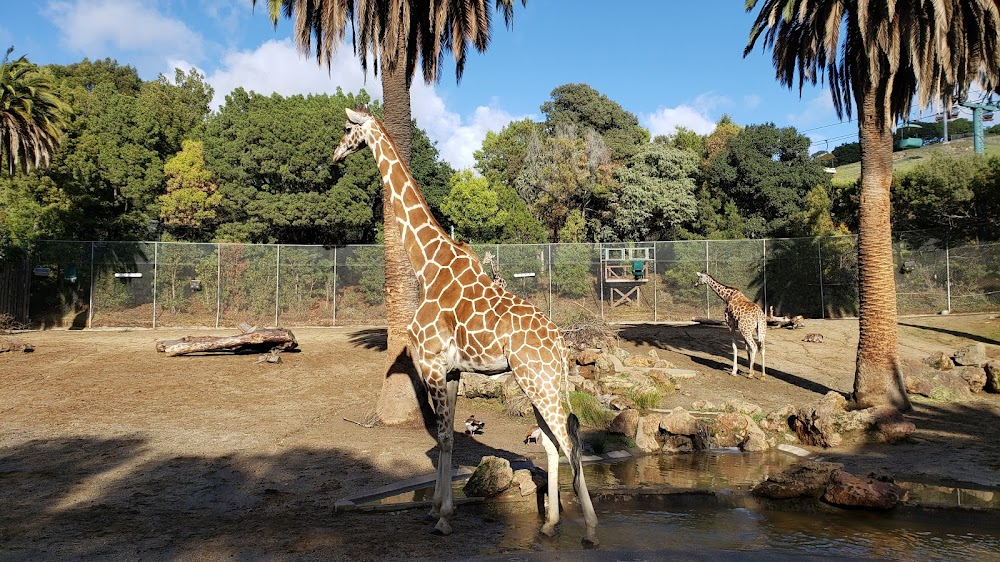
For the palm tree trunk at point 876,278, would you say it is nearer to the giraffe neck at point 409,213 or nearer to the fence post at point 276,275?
the giraffe neck at point 409,213

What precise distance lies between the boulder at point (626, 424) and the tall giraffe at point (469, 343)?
15.6ft

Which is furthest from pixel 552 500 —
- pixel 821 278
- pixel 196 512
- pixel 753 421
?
pixel 821 278

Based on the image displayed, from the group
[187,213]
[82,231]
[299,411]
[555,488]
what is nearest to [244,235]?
[187,213]

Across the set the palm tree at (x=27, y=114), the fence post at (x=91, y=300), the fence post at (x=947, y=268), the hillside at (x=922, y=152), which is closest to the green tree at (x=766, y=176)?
the fence post at (x=947, y=268)

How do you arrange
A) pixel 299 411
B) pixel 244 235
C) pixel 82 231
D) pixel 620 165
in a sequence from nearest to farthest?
pixel 299 411 < pixel 82 231 < pixel 244 235 < pixel 620 165

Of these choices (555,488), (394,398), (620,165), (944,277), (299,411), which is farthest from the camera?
(620,165)

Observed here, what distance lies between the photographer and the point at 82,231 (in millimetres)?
33250

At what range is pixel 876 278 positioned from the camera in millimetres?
14586

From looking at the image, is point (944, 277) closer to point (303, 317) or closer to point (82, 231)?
point (303, 317)

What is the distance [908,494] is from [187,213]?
37.3m

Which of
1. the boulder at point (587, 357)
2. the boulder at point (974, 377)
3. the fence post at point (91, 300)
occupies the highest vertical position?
the fence post at point (91, 300)

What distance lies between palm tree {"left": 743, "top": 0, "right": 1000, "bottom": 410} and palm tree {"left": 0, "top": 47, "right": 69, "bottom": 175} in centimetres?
2535

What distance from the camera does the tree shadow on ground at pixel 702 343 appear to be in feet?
61.6

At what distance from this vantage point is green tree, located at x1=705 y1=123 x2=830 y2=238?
42.2 metres
